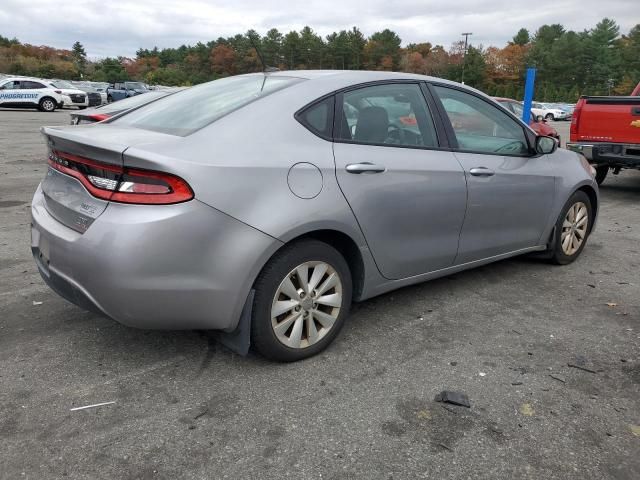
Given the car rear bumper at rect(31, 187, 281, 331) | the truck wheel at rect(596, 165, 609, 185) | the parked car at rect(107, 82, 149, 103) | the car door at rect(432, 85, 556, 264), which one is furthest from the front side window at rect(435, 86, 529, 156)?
the parked car at rect(107, 82, 149, 103)

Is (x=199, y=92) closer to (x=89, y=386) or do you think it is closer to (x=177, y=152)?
(x=177, y=152)

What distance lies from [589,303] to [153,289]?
320 cm

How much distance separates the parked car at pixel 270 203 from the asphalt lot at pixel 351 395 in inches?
12.6

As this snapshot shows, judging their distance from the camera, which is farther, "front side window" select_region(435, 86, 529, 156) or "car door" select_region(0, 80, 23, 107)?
"car door" select_region(0, 80, 23, 107)

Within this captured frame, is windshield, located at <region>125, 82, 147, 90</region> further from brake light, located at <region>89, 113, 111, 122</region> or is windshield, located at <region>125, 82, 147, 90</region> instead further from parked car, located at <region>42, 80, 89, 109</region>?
brake light, located at <region>89, 113, 111, 122</region>

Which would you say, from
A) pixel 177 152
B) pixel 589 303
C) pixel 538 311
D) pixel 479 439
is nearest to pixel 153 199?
pixel 177 152

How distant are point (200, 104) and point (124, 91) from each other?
3463cm

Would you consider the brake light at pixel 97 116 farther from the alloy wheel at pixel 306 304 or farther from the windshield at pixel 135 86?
the windshield at pixel 135 86

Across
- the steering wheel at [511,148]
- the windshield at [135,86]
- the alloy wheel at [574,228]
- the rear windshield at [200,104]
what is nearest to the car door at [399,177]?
the rear windshield at [200,104]

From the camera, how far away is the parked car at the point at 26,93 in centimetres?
2797

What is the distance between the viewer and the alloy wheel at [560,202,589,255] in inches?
197

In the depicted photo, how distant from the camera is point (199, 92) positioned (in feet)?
12.3

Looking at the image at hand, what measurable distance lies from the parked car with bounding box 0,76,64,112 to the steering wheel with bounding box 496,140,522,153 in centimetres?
2907

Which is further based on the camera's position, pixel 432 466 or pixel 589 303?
pixel 589 303
